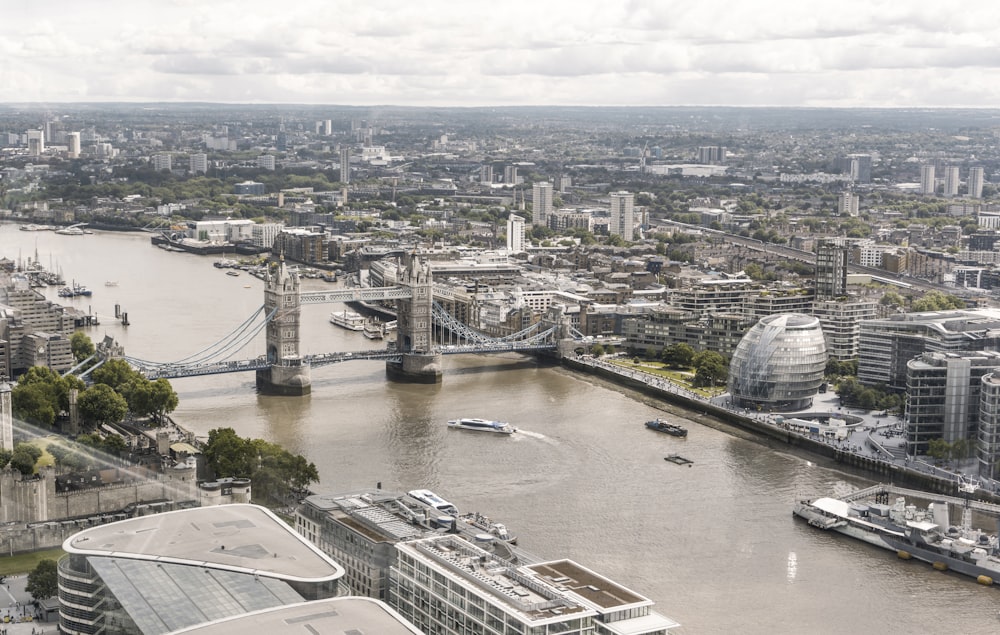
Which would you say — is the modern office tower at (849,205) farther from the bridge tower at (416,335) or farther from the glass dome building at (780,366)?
the glass dome building at (780,366)

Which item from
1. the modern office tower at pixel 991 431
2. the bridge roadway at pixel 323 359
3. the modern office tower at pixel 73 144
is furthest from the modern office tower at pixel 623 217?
the modern office tower at pixel 991 431

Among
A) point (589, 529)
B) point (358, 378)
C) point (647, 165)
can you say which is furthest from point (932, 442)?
point (647, 165)

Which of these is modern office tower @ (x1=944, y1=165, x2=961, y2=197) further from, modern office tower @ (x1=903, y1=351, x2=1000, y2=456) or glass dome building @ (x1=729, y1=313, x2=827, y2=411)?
modern office tower @ (x1=903, y1=351, x2=1000, y2=456)

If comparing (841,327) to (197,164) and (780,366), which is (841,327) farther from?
(197,164)

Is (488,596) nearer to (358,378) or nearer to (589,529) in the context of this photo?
(589,529)

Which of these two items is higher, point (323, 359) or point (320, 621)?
point (320, 621)

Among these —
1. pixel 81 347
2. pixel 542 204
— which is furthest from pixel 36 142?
pixel 542 204
